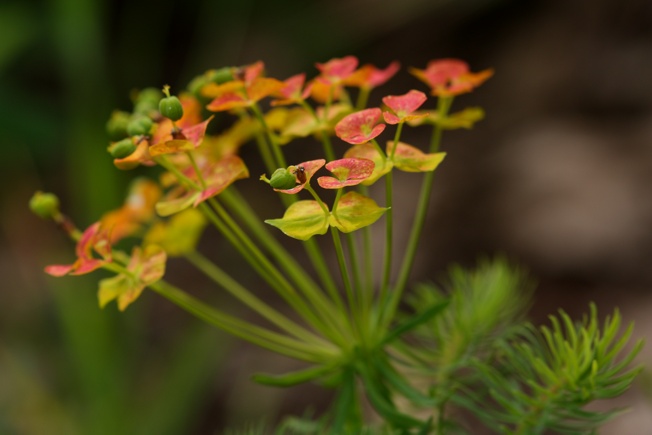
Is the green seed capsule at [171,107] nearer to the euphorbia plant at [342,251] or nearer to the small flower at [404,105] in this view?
the euphorbia plant at [342,251]

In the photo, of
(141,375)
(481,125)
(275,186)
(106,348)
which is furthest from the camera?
(481,125)

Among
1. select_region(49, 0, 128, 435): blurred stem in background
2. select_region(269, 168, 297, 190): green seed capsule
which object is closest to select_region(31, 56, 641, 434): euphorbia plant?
select_region(269, 168, 297, 190): green seed capsule

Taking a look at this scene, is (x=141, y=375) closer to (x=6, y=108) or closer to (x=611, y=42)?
(x=6, y=108)

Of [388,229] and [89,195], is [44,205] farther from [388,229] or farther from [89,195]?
[89,195]

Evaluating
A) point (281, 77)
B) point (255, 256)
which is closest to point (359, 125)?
point (255, 256)

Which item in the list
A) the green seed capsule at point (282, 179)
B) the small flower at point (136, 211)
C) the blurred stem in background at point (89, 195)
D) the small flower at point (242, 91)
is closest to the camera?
the green seed capsule at point (282, 179)

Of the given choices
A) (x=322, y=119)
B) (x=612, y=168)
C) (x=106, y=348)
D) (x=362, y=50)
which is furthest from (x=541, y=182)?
(x=322, y=119)

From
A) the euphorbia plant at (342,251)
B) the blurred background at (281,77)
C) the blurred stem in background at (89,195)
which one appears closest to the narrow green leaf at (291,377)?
the euphorbia plant at (342,251)
